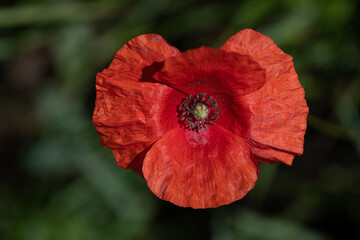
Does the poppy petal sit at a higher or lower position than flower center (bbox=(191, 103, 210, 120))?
higher

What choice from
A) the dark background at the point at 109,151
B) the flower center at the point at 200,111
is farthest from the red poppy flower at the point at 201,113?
the dark background at the point at 109,151

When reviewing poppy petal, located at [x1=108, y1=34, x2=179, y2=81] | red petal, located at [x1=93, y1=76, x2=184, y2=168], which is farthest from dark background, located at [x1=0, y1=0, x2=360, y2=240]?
poppy petal, located at [x1=108, y1=34, x2=179, y2=81]

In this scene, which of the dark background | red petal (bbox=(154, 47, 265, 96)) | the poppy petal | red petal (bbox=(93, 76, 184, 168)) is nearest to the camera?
red petal (bbox=(154, 47, 265, 96))

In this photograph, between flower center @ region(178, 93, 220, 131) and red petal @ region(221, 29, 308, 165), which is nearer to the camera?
red petal @ region(221, 29, 308, 165)

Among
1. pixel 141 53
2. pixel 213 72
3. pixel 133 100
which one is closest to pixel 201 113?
pixel 213 72

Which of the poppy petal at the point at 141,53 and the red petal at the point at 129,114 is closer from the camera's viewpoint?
the poppy petal at the point at 141,53

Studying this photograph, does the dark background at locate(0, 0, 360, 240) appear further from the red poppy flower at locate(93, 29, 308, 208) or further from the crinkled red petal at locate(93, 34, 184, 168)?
the crinkled red petal at locate(93, 34, 184, 168)

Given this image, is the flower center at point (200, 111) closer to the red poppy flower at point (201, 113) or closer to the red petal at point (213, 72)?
the red poppy flower at point (201, 113)
